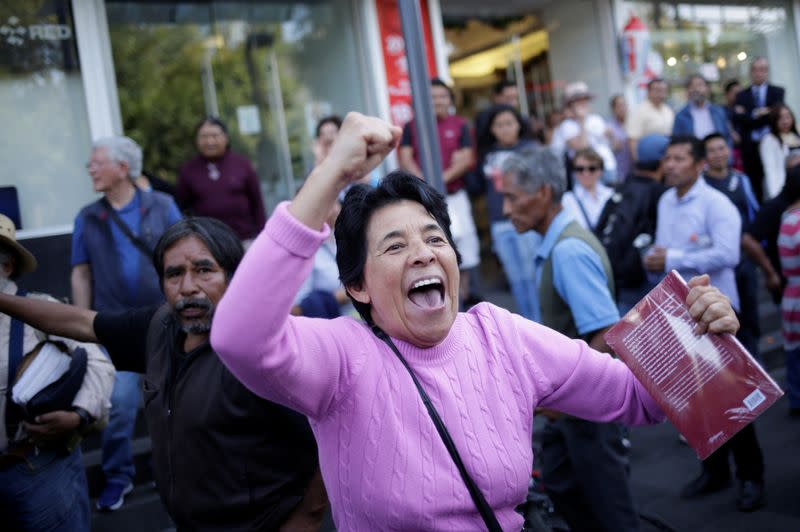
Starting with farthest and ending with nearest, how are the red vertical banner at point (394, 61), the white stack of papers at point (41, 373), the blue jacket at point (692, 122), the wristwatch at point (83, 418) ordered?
the blue jacket at point (692, 122), the red vertical banner at point (394, 61), the wristwatch at point (83, 418), the white stack of papers at point (41, 373)

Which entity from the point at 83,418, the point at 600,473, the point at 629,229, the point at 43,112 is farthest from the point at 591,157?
the point at 43,112

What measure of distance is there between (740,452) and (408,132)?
4.30 m

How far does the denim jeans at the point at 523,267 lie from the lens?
6914 millimetres

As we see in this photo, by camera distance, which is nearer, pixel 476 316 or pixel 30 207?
pixel 476 316

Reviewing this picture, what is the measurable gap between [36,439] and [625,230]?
14.1ft

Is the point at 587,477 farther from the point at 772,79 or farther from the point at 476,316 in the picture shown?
the point at 772,79

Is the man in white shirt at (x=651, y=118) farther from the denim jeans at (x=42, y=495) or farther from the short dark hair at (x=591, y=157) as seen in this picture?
the denim jeans at (x=42, y=495)

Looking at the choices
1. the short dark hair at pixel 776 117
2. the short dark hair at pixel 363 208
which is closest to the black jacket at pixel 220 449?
the short dark hair at pixel 363 208

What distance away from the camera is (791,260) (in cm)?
542

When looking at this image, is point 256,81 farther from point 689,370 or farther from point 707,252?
point 689,370

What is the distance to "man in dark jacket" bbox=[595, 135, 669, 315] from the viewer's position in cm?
574

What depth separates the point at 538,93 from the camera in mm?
13070

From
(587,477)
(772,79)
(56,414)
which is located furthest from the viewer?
(772,79)

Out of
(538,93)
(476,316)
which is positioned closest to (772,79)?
(538,93)
